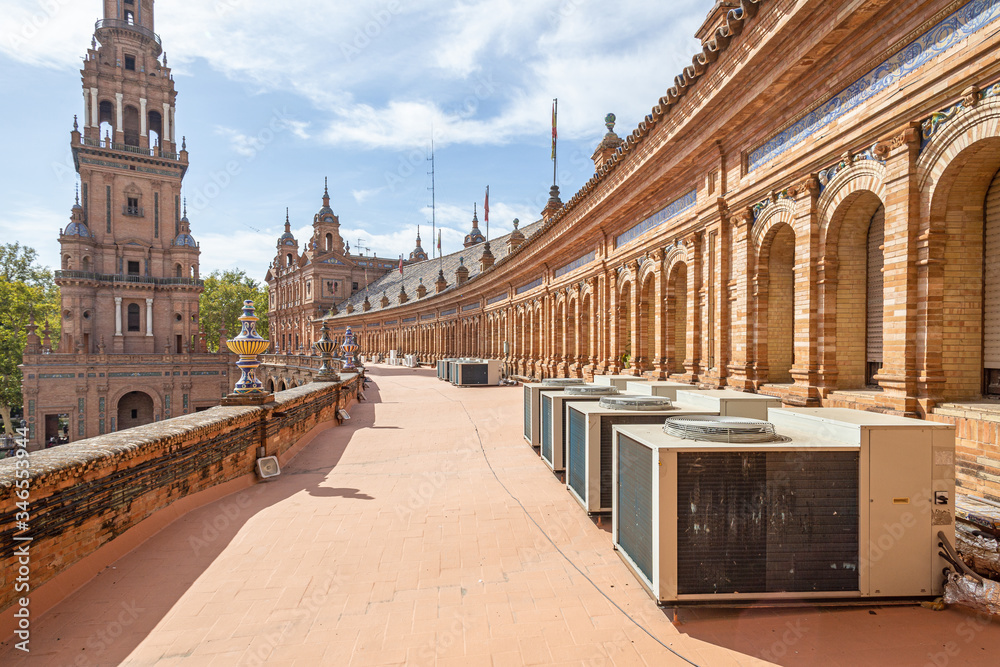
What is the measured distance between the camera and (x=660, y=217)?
43.9ft

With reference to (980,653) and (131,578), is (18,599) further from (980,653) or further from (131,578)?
(980,653)

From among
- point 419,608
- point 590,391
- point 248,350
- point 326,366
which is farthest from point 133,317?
point 419,608

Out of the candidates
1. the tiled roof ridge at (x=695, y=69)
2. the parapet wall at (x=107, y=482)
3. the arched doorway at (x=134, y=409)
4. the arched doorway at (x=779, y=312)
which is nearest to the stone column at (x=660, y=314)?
the tiled roof ridge at (x=695, y=69)

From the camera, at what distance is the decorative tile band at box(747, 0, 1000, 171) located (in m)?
5.28

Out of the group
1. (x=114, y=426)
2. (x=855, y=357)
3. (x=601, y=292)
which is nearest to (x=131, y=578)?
(x=855, y=357)

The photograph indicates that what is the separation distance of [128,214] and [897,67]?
57569 mm

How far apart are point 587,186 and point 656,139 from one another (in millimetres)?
5080

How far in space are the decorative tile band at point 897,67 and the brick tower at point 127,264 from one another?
49.5 m

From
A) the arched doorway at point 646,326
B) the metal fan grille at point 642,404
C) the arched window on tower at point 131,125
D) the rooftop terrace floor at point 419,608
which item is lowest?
the rooftop terrace floor at point 419,608

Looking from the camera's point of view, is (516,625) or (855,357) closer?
(516,625)

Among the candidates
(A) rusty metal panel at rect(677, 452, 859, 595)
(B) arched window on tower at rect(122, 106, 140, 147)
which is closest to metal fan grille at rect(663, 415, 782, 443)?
(A) rusty metal panel at rect(677, 452, 859, 595)

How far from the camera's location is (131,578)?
4.35m

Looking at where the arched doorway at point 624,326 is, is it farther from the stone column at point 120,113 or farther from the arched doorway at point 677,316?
the stone column at point 120,113

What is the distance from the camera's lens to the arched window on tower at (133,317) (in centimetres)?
4694
